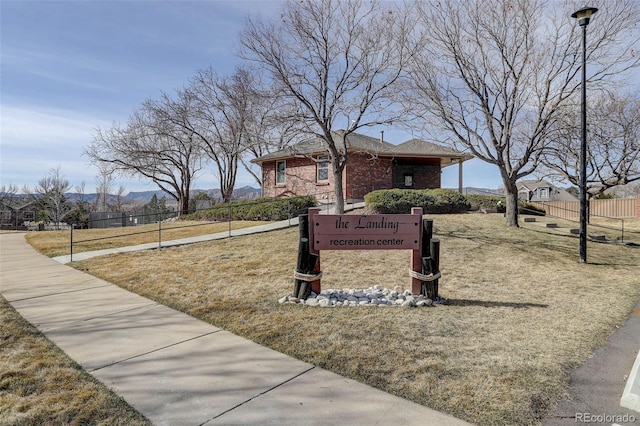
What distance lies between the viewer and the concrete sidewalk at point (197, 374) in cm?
251

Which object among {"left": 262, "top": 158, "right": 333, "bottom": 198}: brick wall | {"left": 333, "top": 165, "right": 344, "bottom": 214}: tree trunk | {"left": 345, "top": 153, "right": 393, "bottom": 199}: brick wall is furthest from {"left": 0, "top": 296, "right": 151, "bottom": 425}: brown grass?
{"left": 262, "top": 158, "right": 333, "bottom": 198}: brick wall

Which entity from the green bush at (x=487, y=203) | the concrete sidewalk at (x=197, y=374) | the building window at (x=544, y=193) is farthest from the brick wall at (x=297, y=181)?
the building window at (x=544, y=193)

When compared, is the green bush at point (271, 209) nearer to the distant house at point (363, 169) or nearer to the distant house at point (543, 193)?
the distant house at point (363, 169)

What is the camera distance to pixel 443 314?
189 inches

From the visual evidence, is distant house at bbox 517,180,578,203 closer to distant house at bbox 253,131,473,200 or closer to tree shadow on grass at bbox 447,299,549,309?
distant house at bbox 253,131,473,200

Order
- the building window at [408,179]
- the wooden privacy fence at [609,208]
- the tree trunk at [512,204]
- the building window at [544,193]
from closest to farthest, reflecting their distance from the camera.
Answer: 1. the tree trunk at [512,204]
2. the building window at [408,179]
3. the wooden privacy fence at [609,208]
4. the building window at [544,193]

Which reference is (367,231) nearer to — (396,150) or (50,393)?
(50,393)

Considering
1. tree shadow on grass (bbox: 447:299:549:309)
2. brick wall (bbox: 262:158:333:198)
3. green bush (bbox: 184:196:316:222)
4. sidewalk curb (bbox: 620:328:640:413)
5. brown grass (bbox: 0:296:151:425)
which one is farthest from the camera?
brick wall (bbox: 262:158:333:198)

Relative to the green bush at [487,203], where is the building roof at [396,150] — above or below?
above

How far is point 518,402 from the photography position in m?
2.70

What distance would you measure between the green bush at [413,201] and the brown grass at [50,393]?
12.0 m

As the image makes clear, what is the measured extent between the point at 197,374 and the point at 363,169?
662 inches

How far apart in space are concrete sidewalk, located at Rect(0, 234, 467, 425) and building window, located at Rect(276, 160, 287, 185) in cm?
1683

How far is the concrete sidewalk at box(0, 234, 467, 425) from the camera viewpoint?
2.51 meters
